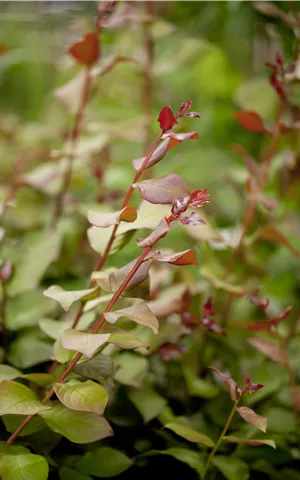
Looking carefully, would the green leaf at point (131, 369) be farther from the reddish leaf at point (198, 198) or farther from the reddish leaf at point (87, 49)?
the reddish leaf at point (87, 49)

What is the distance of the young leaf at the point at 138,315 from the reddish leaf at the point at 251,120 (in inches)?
12.8

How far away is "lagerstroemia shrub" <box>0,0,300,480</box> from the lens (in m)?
0.45

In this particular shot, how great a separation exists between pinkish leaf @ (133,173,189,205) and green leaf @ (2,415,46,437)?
0.23 meters

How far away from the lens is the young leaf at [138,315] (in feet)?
1.41

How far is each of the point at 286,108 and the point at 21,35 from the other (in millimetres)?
1304

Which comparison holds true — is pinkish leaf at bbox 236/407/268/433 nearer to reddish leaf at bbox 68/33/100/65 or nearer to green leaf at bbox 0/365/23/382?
green leaf at bbox 0/365/23/382

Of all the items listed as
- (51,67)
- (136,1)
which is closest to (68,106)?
(136,1)

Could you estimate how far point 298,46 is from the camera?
2.35 feet

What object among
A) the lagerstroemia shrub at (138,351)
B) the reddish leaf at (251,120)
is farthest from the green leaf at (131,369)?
the reddish leaf at (251,120)

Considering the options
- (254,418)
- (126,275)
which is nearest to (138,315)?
(126,275)

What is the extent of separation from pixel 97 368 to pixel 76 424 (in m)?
0.05

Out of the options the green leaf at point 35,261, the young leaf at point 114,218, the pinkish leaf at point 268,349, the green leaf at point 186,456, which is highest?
the young leaf at point 114,218

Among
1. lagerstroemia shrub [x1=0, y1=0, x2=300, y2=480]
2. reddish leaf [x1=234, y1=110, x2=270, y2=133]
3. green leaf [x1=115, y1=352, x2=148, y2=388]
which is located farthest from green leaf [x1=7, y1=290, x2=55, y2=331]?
reddish leaf [x1=234, y1=110, x2=270, y2=133]

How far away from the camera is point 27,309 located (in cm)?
66
